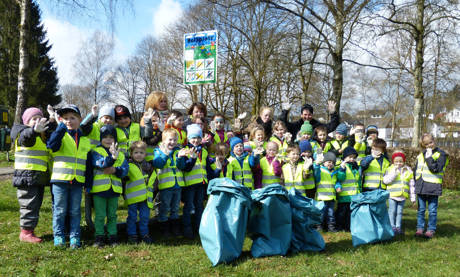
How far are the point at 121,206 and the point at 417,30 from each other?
39.7ft

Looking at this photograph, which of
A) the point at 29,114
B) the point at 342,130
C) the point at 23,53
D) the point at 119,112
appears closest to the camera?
the point at 29,114

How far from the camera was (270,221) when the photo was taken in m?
4.39

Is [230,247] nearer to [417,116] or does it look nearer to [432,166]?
[432,166]

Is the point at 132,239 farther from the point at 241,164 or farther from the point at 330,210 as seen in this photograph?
the point at 330,210

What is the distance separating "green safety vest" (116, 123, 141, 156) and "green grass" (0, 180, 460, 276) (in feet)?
4.52

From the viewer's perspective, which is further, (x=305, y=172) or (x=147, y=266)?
(x=305, y=172)

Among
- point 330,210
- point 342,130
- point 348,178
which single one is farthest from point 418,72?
point 330,210

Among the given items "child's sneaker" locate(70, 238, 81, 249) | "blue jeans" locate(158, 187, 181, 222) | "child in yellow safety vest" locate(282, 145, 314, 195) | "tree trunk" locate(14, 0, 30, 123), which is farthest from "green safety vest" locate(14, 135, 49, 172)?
"tree trunk" locate(14, 0, 30, 123)

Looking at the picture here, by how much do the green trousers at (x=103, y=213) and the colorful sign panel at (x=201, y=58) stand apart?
4.02 metres

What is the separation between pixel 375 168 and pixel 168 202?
3550mm

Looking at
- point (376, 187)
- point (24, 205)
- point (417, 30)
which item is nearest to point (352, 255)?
point (376, 187)

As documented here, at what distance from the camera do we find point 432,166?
18.8 feet

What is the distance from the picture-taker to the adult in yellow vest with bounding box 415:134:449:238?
5.71 metres

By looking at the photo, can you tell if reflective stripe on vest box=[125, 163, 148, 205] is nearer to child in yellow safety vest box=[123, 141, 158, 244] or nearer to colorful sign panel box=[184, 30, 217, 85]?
child in yellow safety vest box=[123, 141, 158, 244]
